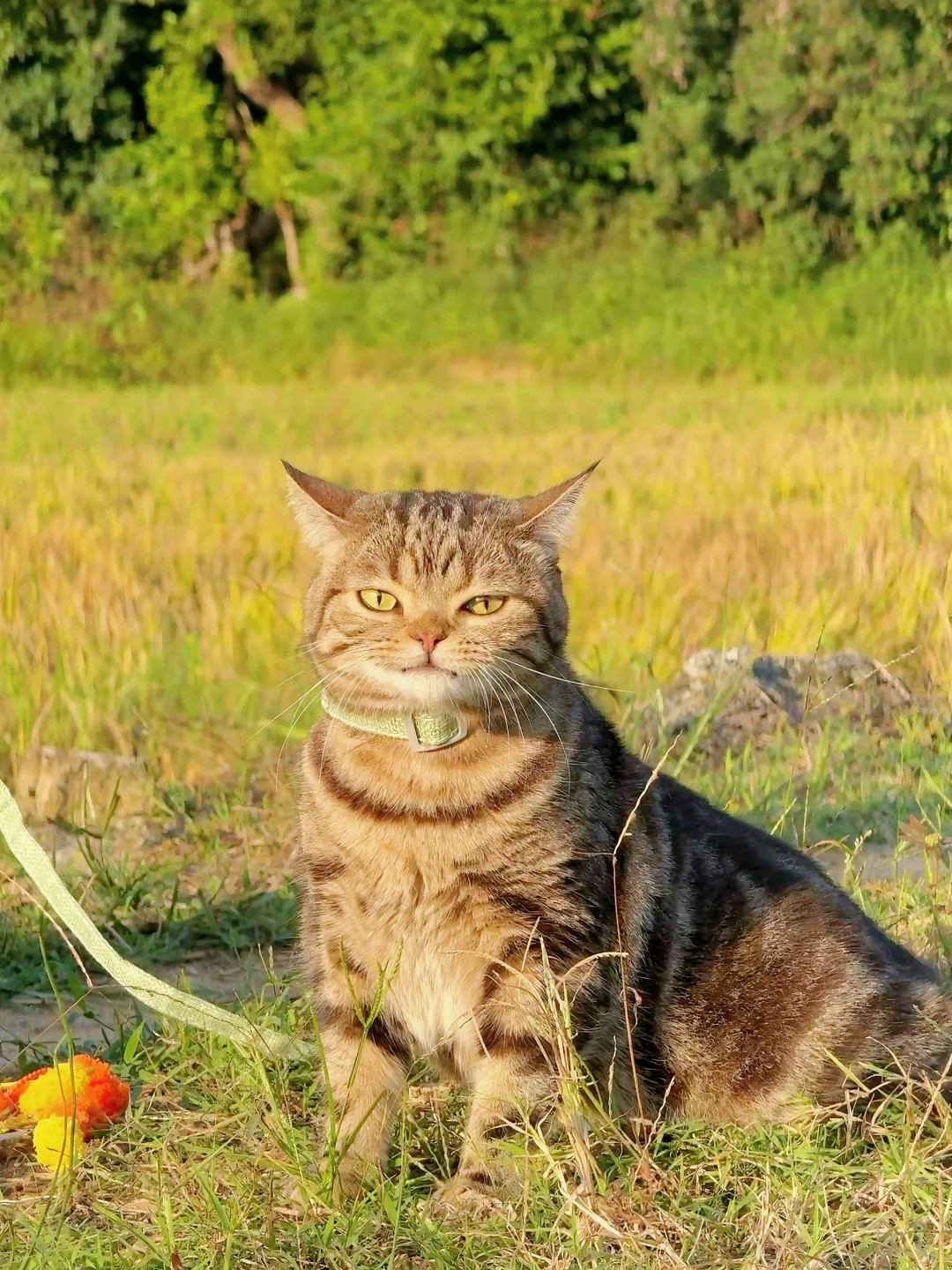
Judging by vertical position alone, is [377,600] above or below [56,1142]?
above

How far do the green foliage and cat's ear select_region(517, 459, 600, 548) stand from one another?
11.4 meters

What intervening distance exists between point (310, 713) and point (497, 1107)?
271 centimetres

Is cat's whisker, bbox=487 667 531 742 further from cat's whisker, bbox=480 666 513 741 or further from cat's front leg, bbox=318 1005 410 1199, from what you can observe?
cat's front leg, bbox=318 1005 410 1199

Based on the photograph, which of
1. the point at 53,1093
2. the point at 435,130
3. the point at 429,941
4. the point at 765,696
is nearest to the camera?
the point at 429,941

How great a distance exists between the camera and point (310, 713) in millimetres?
4949

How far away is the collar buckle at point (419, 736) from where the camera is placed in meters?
2.43

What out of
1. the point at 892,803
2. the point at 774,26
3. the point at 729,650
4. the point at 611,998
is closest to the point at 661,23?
the point at 774,26

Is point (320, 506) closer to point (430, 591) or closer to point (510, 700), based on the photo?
point (430, 591)

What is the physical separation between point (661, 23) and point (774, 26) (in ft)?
4.06

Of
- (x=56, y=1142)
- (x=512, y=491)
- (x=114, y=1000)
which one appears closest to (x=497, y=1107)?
(x=56, y=1142)

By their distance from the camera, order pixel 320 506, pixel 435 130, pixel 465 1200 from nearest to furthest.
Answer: pixel 465 1200
pixel 320 506
pixel 435 130

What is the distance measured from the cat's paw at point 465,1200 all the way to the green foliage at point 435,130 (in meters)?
12.1

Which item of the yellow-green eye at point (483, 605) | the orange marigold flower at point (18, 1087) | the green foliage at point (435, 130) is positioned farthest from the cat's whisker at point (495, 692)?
the green foliage at point (435, 130)

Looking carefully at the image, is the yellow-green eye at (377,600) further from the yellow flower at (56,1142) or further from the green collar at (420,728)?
the yellow flower at (56,1142)
